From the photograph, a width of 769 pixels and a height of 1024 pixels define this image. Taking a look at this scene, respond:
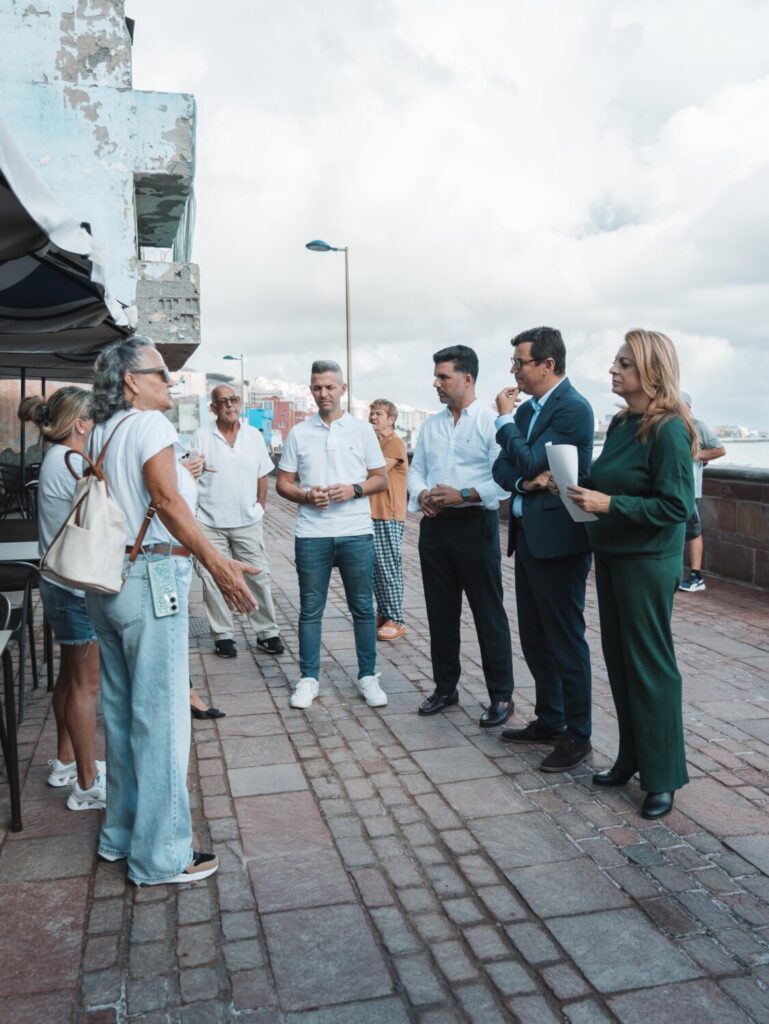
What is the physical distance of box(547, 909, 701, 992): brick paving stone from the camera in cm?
266

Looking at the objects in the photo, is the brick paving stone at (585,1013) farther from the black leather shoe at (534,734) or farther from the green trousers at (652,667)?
the black leather shoe at (534,734)

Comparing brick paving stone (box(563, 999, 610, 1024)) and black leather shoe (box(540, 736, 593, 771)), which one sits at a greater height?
black leather shoe (box(540, 736, 593, 771))

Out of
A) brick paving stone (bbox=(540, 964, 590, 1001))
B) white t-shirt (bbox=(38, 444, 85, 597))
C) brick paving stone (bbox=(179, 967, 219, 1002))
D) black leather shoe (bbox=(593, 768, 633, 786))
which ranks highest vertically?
white t-shirt (bbox=(38, 444, 85, 597))

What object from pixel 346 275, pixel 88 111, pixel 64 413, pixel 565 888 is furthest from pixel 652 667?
pixel 346 275

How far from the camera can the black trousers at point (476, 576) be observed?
4.94m

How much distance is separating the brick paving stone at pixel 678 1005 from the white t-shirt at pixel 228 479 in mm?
4655

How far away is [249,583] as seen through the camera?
22.2ft

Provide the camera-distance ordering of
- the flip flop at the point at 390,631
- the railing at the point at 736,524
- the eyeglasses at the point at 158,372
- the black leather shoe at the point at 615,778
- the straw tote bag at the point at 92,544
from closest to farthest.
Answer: the straw tote bag at the point at 92,544, the eyeglasses at the point at 158,372, the black leather shoe at the point at 615,778, the flip flop at the point at 390,631, the railing at the point at 736,524

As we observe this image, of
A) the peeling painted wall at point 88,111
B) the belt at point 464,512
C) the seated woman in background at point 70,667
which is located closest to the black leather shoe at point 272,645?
the belt at point 464,512

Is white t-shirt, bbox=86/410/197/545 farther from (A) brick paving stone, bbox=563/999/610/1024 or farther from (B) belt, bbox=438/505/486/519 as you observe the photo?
(B) belt, bbox=438/505/486/519

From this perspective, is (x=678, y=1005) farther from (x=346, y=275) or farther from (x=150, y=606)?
(x=346, y=275)

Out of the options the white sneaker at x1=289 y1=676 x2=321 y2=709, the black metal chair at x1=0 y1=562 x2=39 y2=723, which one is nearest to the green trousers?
the white sneaker at x1=289 y1=676 x2=321 y2=709

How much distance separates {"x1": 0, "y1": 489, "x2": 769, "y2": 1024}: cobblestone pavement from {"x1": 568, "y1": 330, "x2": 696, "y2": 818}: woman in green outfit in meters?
0.33

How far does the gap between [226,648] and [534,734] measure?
276 cm
